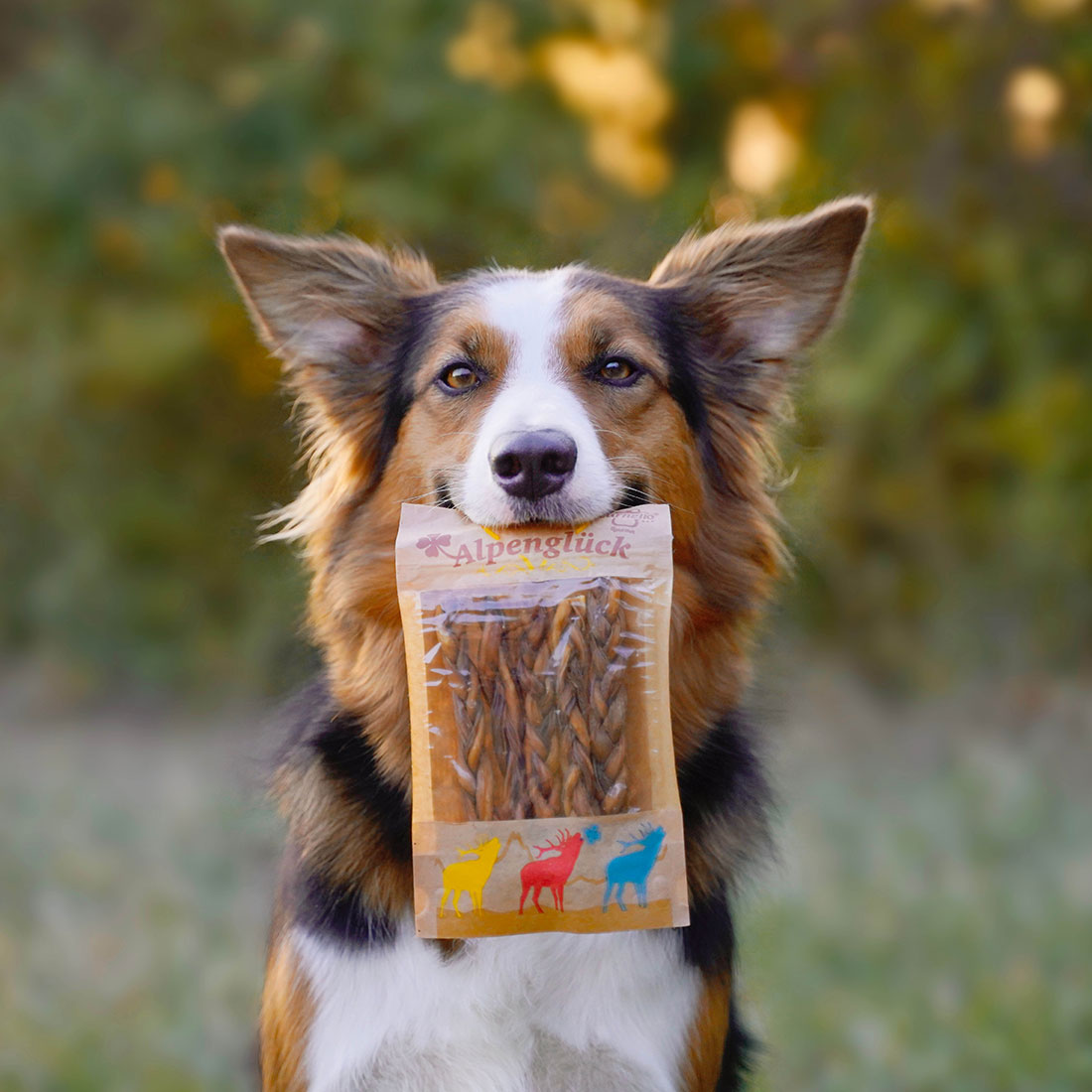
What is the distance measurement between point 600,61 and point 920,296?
104 inches

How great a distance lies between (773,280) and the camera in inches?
114

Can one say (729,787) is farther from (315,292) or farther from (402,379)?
(315,292)

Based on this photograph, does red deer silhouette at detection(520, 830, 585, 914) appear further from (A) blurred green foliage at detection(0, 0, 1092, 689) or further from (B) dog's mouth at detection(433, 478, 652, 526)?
(A) blurred green foliage at detection(0, 0, 1092, 689)

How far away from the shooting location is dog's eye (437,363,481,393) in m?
2.71

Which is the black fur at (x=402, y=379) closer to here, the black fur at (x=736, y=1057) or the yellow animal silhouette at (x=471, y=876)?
the yellow animal silhouette at (x=471, y=876)

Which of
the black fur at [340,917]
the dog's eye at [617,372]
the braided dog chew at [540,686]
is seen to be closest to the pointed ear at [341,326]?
the dog's eye at [617,372]

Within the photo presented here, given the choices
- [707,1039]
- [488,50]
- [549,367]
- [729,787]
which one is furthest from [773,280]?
[488,50]

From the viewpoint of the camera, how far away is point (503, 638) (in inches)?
92.7

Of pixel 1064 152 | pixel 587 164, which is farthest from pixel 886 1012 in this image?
pixel 587 164

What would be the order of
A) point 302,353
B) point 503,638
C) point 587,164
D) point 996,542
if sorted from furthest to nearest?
point 587,164 < point 996,542 < point 302,353 < point 503,638

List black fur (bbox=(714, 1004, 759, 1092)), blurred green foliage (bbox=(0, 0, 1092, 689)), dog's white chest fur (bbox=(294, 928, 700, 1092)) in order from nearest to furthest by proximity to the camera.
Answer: dog's white chest fur (bbox=(294, 928, 700, 1092)), black fur (bbox=(714, 1004, 759, 1092)), blurred green foliage (bbox=(0, 0, 1092, 689))

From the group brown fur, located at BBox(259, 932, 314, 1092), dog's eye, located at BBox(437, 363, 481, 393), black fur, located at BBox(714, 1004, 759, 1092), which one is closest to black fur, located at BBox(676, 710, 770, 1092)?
black fur, located at BBox(714, 1004, 759, 1092)

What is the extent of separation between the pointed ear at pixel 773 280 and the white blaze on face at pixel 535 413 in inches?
14.6

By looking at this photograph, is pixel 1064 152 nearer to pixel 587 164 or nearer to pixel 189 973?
pixel 587 164
